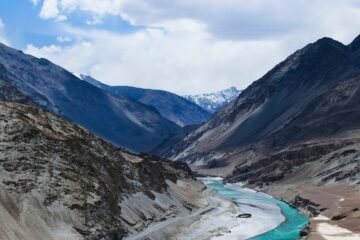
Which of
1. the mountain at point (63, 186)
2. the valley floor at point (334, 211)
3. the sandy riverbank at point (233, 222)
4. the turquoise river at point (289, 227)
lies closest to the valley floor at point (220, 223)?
the sandy riverbank at point (233, 222)

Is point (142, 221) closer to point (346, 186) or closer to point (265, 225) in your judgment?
point (265, 225)

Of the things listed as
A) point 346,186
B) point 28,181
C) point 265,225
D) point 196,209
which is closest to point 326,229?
point 265,225

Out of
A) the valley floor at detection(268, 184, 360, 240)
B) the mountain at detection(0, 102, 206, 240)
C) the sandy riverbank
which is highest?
the mountain at detection(0, 102, 206, 240)

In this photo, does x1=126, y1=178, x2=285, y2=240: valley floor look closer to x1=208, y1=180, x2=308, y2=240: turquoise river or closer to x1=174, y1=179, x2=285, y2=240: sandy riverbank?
x1=174, y1=179, x2=285, y2=240: sandy riverbank

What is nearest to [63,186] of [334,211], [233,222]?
[233,222]

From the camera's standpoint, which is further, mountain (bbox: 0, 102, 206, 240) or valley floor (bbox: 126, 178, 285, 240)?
valley floor (bbox: 126, 178, 285, 240)

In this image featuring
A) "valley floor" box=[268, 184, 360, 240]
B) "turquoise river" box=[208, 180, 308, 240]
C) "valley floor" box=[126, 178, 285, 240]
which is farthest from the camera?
"turquoise river" box=[208, 180, 308, 240]

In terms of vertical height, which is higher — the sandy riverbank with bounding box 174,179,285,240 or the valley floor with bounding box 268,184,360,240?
the sandy riverbank with bounding box 174,179,285,240

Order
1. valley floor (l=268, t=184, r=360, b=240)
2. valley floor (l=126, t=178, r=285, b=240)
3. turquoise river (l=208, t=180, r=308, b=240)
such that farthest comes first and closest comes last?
1. turquoise river (l=208, t=180, r=308, b=240)
2. valley floor (l=126, t=178, r=285, b=240)
3. valley floor (l=268, t=184, r=360, b=240)

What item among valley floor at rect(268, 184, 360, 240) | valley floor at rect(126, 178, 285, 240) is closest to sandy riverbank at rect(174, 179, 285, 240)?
valley floor at rect(126, 178, 285, 240)
